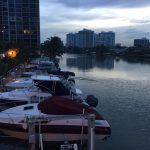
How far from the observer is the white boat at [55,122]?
1480 centimetres

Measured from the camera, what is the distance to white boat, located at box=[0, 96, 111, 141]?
14.8 meters

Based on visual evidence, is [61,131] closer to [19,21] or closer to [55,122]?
[55,122]

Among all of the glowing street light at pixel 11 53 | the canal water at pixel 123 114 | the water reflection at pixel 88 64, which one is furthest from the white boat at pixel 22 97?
the water reflection at pixel 88 64

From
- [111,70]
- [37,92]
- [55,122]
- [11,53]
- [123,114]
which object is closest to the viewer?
[55,122]

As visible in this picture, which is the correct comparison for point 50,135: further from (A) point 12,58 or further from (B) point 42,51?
(B) point 42,51

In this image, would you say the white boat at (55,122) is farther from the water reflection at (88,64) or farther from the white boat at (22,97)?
the water reflection at (88,64)

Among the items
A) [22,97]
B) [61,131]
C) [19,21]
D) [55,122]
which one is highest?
[19,21]

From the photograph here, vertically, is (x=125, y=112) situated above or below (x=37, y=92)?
below

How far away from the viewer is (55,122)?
585 inches

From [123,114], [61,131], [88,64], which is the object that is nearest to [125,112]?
[123,114]

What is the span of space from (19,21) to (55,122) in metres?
74.2

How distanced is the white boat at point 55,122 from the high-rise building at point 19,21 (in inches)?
2779

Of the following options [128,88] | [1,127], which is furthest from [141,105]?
[1,127]

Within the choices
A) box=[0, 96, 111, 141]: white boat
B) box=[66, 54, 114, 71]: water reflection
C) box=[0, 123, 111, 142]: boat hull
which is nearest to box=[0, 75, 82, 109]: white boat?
box=[0, 96, 111, 141]: white boat
